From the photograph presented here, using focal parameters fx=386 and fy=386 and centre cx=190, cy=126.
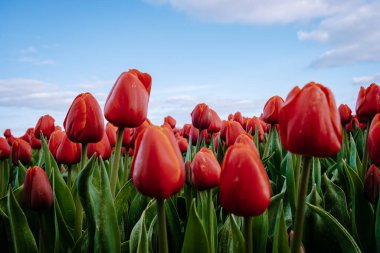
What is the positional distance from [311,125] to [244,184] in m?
0.30

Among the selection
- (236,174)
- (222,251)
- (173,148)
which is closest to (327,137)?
(236,174)

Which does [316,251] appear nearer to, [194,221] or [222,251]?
[222,251]

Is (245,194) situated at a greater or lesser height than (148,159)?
lesser

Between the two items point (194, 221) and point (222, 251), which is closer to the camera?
point (194, 221)

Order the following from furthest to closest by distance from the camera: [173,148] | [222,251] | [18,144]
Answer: [18,144] → [222,251] → [173,148]

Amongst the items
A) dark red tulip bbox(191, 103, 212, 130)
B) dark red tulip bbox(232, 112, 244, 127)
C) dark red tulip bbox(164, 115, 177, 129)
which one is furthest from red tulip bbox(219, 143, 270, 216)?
dark red tulip bbox(164, 115, 177, 129)

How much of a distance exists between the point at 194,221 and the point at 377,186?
1.23 m

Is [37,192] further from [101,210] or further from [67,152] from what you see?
[67,152]

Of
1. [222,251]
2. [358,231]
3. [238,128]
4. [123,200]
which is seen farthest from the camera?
[238,128]

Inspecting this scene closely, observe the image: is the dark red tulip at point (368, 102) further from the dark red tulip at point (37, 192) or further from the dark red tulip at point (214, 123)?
the dark red tulip at point (37, 192)

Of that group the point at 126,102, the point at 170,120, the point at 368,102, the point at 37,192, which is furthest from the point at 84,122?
the point at 170,120

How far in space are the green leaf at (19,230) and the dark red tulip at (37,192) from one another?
0.72ft

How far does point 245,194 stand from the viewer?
4.07 ft

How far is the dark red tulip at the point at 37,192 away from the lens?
1.98 meters
